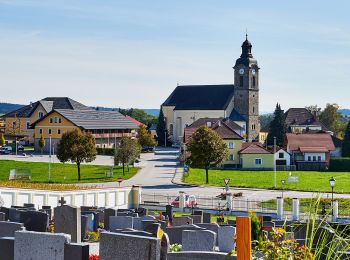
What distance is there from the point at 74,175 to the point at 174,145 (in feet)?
179

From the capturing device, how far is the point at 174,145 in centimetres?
11431

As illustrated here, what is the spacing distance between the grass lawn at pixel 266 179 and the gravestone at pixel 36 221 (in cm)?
3268

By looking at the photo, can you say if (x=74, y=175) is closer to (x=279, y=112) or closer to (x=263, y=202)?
(x=263, y=202)

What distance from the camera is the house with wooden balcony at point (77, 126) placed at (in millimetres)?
84500

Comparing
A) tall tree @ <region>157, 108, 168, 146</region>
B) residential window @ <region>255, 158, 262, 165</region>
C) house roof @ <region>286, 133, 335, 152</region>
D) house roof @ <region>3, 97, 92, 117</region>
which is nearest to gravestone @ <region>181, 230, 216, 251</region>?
residential window @ <region>255, 158, 262, 165</region>

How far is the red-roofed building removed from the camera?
75688 mm

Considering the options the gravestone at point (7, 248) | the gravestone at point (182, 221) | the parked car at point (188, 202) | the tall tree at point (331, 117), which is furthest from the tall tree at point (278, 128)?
the gravestone at point (7, 248)

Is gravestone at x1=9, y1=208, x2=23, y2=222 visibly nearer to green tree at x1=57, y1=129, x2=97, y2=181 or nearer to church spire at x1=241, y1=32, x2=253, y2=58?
green tree at x1=57, y1=129, x2=97, y2=181

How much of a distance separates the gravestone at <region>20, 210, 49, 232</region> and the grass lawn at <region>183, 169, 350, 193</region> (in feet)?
107

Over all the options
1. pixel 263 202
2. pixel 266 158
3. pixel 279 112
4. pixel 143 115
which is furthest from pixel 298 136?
pixel 143 115

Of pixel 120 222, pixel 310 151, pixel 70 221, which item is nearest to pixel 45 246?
pixel 70 221

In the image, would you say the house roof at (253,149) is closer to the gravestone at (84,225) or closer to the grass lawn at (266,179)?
the grass lawn at (266,179)

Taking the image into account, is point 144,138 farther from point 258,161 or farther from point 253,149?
point 258,161

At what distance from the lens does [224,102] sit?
11381 cm
